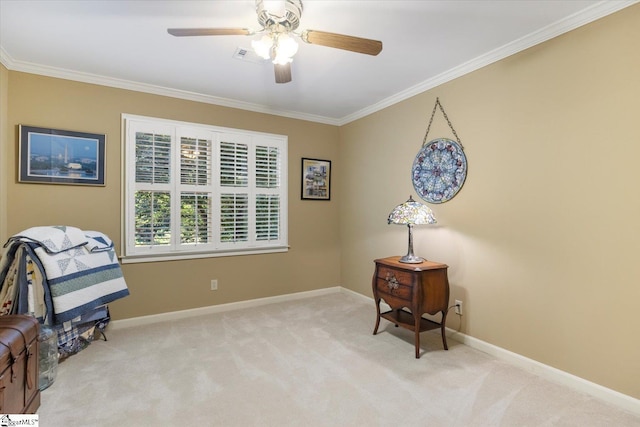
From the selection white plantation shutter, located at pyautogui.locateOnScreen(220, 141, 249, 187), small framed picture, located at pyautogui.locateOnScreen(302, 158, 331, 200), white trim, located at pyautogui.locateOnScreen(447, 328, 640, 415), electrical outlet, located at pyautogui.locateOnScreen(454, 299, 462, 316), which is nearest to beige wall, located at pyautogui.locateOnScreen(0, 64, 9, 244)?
white plantation shutter, located at pyautogui.locateOnScreen(220, 141, 249, 187)

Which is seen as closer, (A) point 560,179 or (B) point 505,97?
(A) point 560,179

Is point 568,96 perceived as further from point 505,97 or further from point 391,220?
point 391,220

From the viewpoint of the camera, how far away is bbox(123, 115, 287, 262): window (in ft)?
11.0

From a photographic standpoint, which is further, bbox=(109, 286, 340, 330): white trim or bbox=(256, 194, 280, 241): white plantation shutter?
bbox=(256, 194, 280, 241): white plantation shutter

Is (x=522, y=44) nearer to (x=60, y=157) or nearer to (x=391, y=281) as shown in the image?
(x=391, y=281)

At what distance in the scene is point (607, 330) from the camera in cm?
204

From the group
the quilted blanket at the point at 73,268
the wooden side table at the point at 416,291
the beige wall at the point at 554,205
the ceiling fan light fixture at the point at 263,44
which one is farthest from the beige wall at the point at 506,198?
the ceiling fan light fixture at the point at 263,44

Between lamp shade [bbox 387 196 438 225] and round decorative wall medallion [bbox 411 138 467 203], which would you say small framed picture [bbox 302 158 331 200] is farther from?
lamp shade [bbox 387 196 438 225]

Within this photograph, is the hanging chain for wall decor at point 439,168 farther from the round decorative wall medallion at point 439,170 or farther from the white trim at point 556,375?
the white trim at point 556,375

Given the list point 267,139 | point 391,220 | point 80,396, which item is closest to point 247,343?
point 80,396

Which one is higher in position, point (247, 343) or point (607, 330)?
point (607, 330)

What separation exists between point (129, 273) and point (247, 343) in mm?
1547

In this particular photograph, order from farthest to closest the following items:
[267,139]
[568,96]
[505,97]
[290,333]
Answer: [267,139]
[290,333]
[505,97]
[568,96]

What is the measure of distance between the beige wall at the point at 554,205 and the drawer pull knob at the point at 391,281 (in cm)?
64
